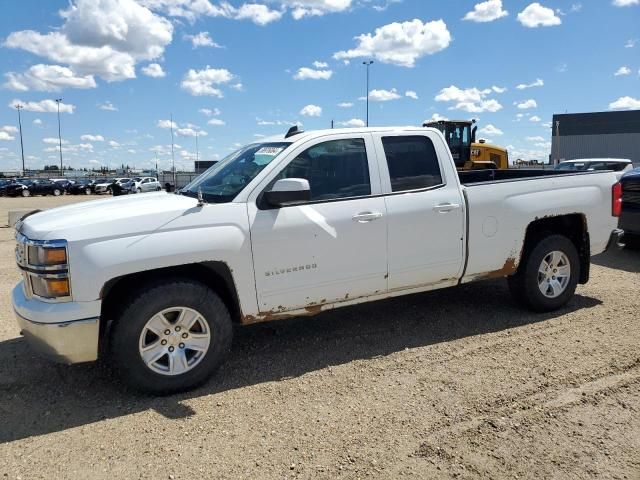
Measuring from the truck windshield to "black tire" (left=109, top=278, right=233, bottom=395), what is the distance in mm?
780

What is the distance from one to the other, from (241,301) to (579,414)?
2.48 m

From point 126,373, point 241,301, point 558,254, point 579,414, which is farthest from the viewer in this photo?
point 558,254

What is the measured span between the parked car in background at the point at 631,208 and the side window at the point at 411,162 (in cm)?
507

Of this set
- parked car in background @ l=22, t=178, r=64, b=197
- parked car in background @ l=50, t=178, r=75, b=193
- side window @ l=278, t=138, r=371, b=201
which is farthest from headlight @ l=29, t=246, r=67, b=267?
parked car in background @ l=50, t=178, r=75, b=193

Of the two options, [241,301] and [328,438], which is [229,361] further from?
[328,438]

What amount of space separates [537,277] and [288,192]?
9.87 ft

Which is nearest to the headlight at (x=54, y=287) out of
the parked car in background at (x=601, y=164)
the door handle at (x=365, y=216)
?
the door handle at (x=365, y=216)

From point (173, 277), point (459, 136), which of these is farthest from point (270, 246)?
point (459, 136)

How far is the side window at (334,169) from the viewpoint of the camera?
4367 mm

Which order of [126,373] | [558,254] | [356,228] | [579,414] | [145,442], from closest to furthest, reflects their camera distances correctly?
1. [145,442]
2. [579,414]
3. [126,373]
4. [356,228]
5. [558,254]

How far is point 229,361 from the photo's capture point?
450cm

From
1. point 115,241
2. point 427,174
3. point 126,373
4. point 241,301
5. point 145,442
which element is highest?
point 427,174

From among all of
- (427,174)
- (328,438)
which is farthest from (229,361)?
(427,174)

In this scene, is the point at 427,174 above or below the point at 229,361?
above
